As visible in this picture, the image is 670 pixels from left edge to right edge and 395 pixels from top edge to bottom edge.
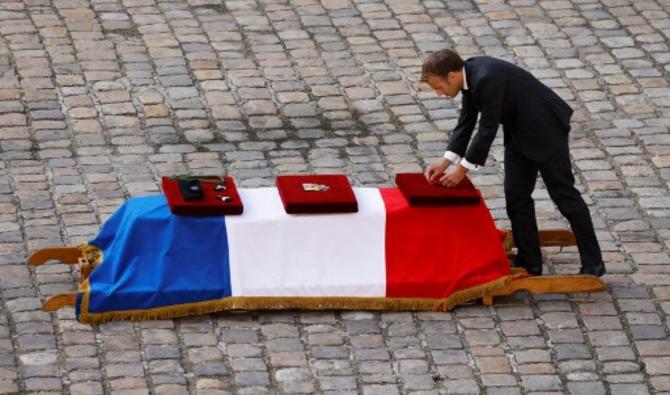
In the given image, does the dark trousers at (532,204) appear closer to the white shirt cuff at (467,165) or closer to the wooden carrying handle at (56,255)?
the white shirt cuff at (467,165)

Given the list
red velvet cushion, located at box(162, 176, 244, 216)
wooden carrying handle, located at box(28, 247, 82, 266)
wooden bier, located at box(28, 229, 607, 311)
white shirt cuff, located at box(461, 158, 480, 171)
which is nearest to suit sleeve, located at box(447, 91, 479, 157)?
white shirt cuff, located at box(461, 158, 480, 171)

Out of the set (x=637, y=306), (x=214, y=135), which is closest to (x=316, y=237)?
(x=637, y=306)

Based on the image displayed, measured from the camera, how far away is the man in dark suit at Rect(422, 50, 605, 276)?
9.26 metres

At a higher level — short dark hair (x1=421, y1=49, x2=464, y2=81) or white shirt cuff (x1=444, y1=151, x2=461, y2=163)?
short dark hair (x1=421, y1=49, x2=464, y2=81)

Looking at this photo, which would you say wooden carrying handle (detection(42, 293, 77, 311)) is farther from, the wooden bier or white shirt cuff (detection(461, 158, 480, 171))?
white shirt cuff (detection(461, 158, 480, 171))

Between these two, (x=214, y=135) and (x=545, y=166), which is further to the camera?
(x=214, y=135)

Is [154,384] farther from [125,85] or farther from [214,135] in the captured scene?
[125,85]

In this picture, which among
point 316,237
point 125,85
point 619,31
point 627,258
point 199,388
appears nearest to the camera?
point 199,388

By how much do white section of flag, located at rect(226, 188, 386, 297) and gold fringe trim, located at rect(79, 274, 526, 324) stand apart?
4 centimetres

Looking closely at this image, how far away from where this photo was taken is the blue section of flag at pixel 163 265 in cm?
915

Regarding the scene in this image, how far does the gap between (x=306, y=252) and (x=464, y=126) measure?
1.22m

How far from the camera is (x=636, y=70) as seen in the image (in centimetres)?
1349

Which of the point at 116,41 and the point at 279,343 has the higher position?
the point at 279,343

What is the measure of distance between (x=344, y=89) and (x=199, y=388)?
483cm
